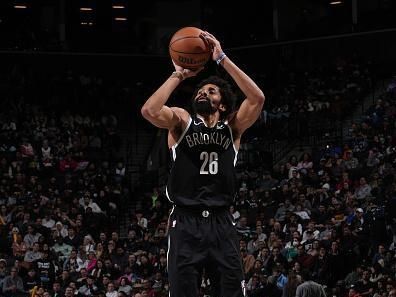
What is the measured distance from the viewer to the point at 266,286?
14992 millimetres

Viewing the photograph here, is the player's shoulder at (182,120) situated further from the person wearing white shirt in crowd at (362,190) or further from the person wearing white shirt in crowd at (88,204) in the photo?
the person wearing white shirt in crowd at (88,204)

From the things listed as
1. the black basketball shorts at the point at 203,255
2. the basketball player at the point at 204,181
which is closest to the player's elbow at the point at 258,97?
the basketball player at the point at 204,181

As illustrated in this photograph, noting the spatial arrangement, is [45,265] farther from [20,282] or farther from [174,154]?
[174,154]

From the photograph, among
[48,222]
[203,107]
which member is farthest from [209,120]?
[48,222]

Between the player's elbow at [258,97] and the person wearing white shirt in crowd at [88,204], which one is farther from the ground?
the player's elbow at [258,97]

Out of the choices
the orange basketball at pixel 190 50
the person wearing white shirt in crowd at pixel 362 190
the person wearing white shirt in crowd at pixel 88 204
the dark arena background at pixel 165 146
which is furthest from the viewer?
the person wearing white shirt in crowd at pixel 88 204

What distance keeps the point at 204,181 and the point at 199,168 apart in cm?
10

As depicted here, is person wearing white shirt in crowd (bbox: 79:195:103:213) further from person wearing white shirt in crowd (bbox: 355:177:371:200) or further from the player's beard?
the player's beard

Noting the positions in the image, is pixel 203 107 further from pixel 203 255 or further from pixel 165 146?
pixel 165 146

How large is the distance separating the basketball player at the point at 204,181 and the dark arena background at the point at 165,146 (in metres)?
7.65

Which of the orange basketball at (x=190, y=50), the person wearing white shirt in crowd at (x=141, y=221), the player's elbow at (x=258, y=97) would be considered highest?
the orange basketball at (x=190, y=50)

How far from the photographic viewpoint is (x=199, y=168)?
6145mm

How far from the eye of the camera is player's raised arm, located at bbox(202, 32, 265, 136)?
6035 mm

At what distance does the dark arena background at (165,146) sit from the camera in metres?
16.3
